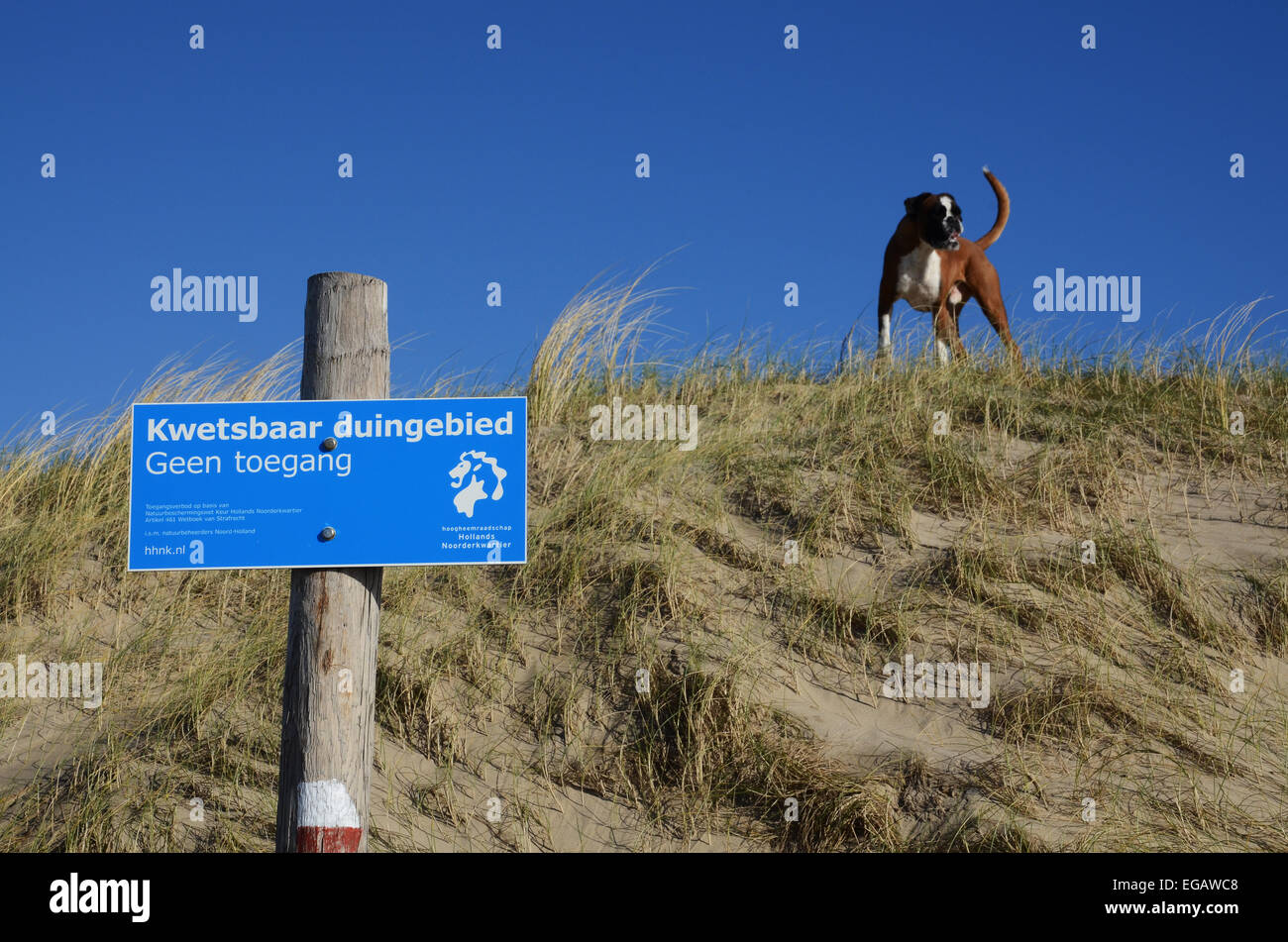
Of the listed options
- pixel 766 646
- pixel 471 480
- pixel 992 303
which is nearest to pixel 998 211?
pixel 992 303

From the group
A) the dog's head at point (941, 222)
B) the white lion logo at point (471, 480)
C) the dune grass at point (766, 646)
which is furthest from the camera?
the dog's head at point (941, 222)

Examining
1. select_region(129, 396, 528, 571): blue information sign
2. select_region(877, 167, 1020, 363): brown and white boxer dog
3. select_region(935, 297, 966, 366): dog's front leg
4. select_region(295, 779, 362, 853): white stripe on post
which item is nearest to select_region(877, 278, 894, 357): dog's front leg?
select_region(877, 167, 1020, 363): brown and white boxer dog

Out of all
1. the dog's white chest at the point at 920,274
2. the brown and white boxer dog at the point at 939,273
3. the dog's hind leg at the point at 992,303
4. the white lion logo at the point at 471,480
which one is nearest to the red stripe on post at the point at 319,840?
the white lion logo at the point at 471,480

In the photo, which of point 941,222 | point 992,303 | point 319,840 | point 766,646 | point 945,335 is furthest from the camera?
point 992,303

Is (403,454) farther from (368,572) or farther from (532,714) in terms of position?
(532,714)

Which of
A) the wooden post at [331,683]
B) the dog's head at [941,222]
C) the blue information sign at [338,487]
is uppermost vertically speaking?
the dog's head at [941,222]

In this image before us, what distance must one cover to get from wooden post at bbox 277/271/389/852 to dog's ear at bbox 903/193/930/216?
6.09 m

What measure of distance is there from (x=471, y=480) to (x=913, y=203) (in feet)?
20.8

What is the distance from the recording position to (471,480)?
119 inches

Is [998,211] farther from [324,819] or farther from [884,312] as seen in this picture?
[324,819]

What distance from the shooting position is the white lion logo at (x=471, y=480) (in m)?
3.00

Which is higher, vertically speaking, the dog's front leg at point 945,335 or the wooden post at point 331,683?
the dog's front leg at point 945,335

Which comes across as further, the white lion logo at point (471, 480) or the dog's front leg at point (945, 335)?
the dog's front leg at point (945, 335)

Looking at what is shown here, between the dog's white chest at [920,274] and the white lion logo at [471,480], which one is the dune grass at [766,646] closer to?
the dog's white chest at [920,274]
